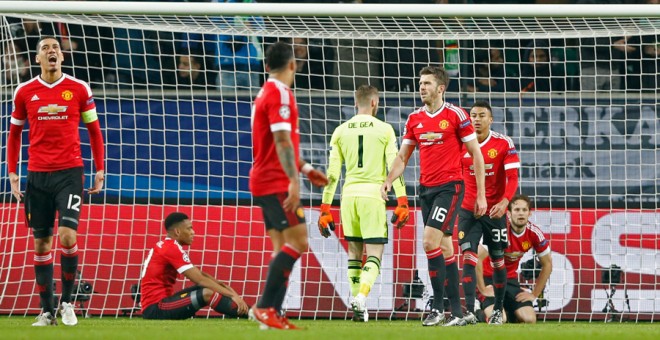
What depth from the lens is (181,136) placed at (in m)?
11.9

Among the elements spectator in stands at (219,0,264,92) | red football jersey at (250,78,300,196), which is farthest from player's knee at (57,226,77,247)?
spectator in stands at (219,0,264,92)

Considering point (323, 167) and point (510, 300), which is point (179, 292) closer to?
point (323, 167)

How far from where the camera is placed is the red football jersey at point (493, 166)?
408 inches

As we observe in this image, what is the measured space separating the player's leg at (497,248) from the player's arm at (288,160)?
370cm

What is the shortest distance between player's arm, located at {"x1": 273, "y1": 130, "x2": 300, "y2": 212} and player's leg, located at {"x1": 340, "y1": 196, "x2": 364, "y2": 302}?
3137mm

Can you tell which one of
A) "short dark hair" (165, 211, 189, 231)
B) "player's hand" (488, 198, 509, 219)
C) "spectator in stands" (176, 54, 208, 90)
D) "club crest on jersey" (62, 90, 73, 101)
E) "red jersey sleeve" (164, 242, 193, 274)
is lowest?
"red jersey sleeve" (164, 242, 193, 274)

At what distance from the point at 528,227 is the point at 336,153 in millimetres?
2109

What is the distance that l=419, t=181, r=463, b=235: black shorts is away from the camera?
9.05m

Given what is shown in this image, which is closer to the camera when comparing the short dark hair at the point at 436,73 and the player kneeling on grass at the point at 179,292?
the short dark hair at the point at 436,73

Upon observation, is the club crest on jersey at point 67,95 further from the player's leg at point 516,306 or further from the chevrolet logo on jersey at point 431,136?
the player's leg at point 516,306

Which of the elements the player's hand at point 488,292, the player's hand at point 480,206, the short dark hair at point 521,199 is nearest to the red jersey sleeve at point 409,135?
the player's hand at point 480,206

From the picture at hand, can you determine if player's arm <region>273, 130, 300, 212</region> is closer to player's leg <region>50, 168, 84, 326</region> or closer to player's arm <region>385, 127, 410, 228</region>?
player's leg <region>50, 168, 84, 326</region>

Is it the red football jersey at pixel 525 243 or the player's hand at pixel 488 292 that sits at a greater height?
the red football jersey at pixel 525 243

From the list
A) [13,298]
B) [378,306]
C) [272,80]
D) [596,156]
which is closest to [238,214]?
[378,306]
